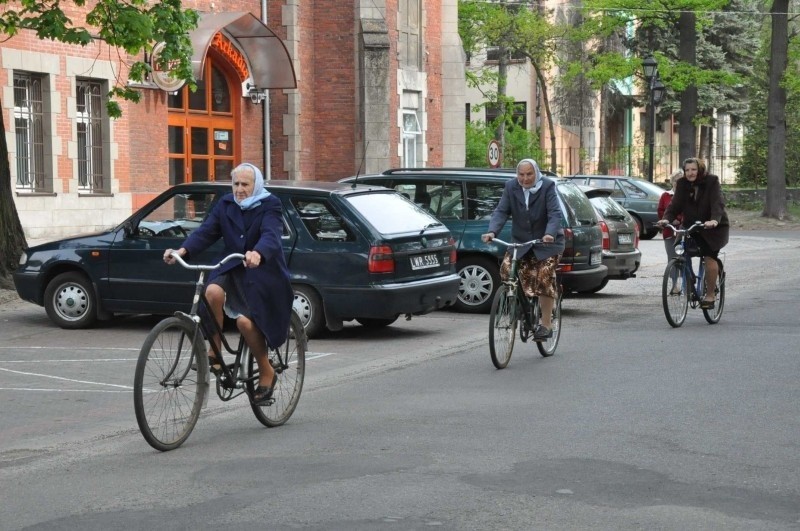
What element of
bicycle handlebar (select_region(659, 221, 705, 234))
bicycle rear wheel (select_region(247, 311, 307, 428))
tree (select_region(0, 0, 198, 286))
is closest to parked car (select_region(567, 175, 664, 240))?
tree (select_region(0, 0, 198, 286))

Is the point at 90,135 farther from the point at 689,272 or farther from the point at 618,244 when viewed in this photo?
the point at 689,272

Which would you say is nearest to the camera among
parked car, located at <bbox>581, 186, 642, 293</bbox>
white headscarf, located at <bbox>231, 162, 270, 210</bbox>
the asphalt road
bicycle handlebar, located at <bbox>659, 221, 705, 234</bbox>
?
the asphalt road

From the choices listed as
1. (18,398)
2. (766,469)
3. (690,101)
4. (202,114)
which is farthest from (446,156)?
(766,469)

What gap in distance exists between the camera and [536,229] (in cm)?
1224

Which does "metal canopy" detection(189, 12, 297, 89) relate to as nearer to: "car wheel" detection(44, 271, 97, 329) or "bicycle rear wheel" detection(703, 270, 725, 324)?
"car wheel" detection(44, 271, 97, 329)

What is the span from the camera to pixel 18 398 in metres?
10.1

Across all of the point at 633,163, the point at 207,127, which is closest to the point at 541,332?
the point at 207,127

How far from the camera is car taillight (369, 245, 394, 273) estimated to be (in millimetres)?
13445

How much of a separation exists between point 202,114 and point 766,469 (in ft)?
79.0

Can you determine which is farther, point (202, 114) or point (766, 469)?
point (202, 114)

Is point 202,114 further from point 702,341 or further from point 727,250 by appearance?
point 702,341

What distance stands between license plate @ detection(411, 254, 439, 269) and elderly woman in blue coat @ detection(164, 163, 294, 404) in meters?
5.31

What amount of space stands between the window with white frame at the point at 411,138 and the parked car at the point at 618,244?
1780 cm

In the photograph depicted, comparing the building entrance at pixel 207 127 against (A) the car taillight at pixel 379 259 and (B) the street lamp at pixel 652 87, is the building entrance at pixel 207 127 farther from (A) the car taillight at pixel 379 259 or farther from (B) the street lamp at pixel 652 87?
(A) the car taillight at pixel 379 259
